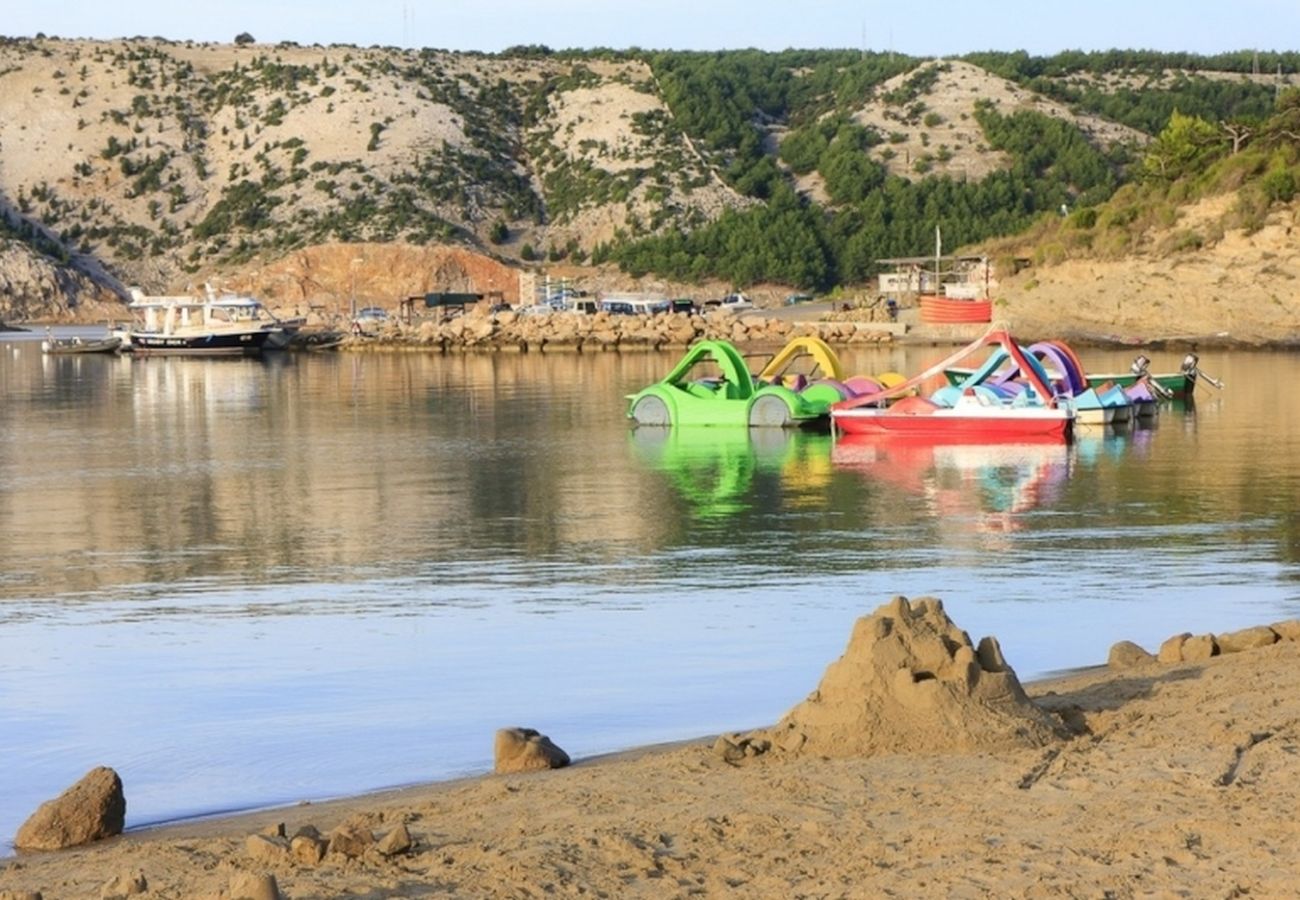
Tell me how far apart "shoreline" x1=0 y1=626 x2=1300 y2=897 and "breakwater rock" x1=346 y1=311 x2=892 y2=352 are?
63456 mm

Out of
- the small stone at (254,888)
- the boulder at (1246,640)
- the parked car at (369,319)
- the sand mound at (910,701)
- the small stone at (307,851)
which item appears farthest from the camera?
the parked car at (369,319)

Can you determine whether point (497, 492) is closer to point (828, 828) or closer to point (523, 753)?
point (523, 753)

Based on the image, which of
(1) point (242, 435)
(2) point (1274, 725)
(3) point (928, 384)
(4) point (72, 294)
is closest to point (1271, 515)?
(2) point (1274, 725)

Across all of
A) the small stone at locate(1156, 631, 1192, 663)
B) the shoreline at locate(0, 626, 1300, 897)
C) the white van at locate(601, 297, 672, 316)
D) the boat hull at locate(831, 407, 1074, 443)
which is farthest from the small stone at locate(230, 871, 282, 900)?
the white van at locate(601, 297, 672, 316)

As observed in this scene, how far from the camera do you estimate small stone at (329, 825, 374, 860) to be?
27.0ft

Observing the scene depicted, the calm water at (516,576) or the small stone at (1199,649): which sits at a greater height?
the small stone at (1199,649)

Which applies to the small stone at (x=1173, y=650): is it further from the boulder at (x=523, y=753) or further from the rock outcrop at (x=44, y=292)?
the rock outcrop at (x=44, y=292)

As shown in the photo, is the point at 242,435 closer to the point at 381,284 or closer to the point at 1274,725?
the point at 1274,725

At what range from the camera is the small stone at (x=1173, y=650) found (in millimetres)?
12969

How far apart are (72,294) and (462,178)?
25.2m

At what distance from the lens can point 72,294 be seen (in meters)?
120

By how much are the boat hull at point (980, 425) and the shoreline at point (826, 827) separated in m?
22.6

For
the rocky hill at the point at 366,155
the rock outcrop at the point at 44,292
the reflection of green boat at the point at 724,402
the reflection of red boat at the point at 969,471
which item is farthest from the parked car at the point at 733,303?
the reflection of red boat at the point at 969,471

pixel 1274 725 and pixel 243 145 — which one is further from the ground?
pixel 243 145
